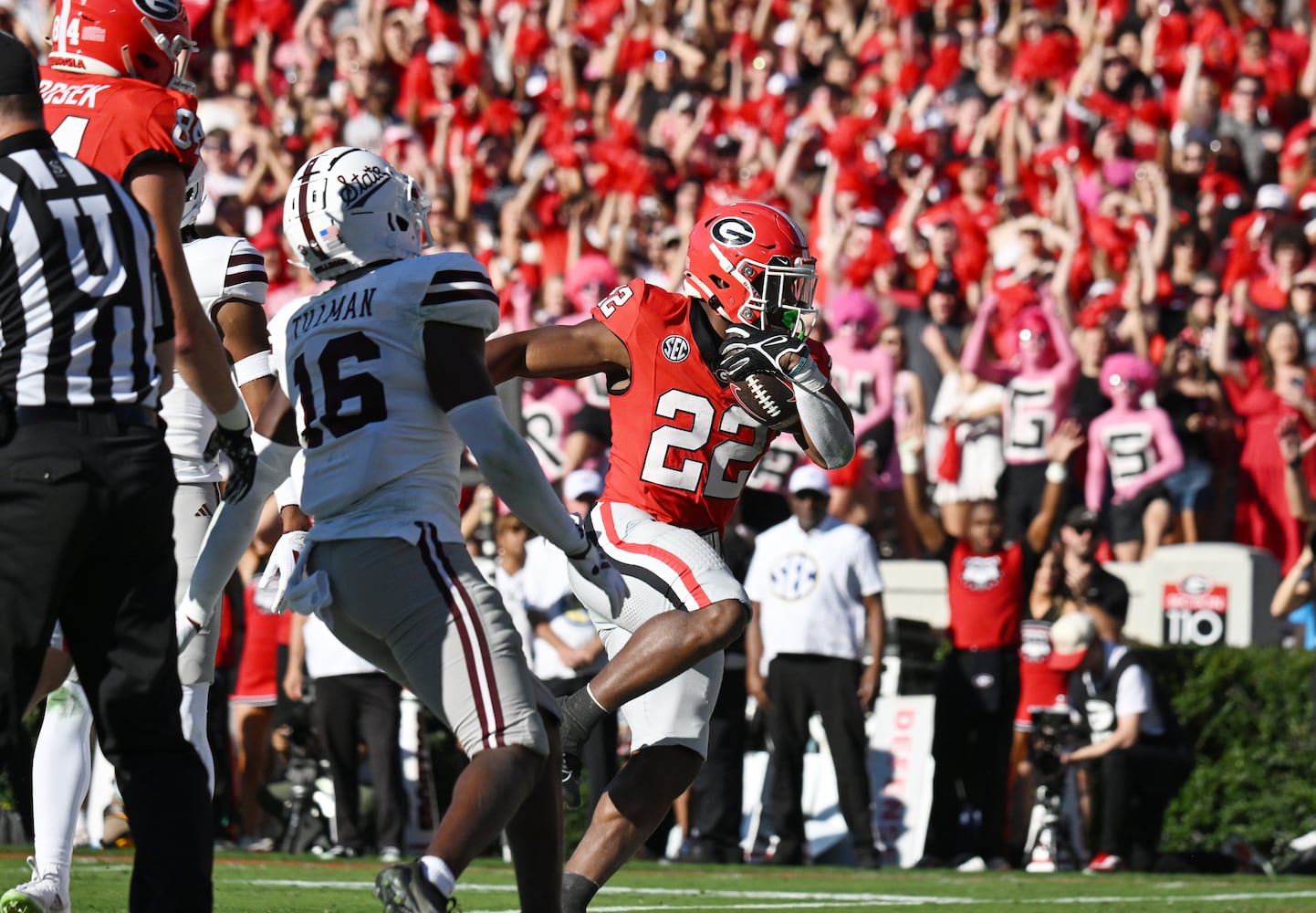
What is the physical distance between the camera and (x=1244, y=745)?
10875mm

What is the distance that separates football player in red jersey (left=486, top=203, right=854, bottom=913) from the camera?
5.80m

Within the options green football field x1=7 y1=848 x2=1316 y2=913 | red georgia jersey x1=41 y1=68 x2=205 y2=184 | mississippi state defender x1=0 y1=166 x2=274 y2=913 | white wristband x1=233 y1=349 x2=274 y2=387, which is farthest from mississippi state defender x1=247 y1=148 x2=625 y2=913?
green football field x1=7 y1=848 x2=1316 y2=913

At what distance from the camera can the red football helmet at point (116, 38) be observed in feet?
18.5

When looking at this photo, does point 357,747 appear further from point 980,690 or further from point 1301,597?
point 1301,597

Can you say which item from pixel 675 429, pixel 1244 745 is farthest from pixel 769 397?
pixel 1244 745

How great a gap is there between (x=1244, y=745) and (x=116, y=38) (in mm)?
7372

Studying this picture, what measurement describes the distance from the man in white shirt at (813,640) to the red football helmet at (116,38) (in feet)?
18.7

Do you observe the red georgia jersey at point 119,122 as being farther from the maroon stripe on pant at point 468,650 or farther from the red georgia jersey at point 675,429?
the maroon stripe on pant at point 468,650

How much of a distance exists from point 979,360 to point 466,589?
8.15 meters

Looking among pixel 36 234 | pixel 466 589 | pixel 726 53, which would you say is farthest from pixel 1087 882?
pixel 726 53

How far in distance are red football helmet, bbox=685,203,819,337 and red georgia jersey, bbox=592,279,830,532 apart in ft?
0.56

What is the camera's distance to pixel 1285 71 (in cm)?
1507

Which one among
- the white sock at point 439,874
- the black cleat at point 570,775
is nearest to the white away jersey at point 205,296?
the black cleat at point 570,775

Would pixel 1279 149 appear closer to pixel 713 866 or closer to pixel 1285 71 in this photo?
pixel 1285 71
